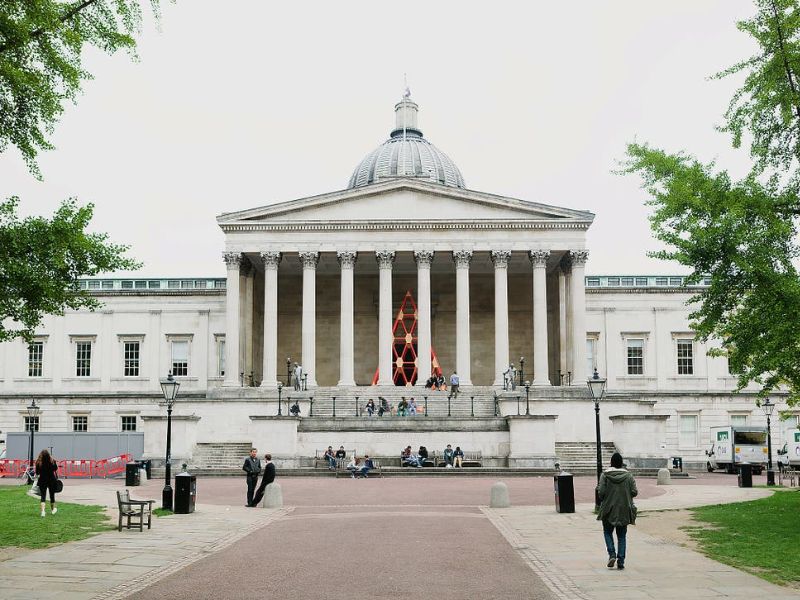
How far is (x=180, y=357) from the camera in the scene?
6819 cm

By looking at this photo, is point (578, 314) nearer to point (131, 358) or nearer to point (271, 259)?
point (271, 259)

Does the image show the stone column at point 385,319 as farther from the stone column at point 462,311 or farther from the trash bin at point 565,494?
the trash bin at point 565,494

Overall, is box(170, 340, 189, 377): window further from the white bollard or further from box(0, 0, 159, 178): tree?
box(0, 0, 159, 178): tree

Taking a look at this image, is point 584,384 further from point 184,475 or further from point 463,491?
point 184,475

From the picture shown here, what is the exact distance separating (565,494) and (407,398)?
1207 inches

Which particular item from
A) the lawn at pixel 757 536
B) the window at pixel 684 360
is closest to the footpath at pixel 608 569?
the lawn at pixel 757 536

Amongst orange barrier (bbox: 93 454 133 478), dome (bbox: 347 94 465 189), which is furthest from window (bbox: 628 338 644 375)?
orange barrier (bbox: 93 454 133 478)

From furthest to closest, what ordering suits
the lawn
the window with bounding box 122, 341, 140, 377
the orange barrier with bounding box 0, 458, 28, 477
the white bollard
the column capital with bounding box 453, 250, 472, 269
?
1. the window with bounding box 122, 341, 140, 377
2. the column capital with bounding box 453, 250, 472, 269
3. the orange barrier with bounding box 0, 458, 28, 477
4. the white bollard
5. the lawn

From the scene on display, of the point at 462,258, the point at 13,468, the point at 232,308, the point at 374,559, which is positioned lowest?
the point at 13,468

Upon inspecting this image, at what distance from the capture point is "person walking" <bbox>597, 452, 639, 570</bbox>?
1611 cm

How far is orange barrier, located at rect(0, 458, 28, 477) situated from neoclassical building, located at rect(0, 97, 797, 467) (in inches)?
115

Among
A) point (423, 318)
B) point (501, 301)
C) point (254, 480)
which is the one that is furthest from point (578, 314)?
point (254, 480)

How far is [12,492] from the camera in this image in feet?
110

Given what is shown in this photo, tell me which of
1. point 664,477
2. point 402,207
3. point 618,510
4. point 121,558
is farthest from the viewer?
point 402,207
